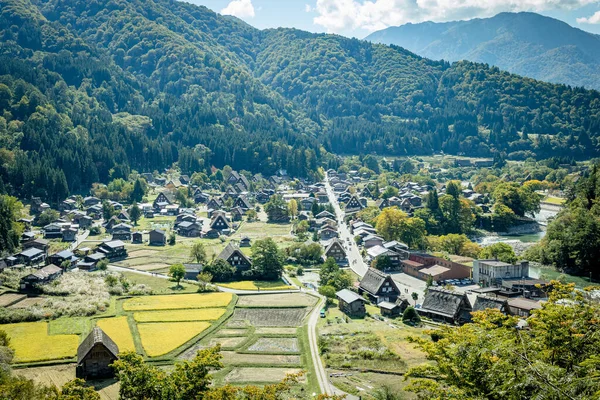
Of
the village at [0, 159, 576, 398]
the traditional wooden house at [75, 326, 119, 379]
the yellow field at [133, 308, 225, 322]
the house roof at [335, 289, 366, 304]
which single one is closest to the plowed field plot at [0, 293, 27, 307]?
the village at [0, 159, 576, 398]

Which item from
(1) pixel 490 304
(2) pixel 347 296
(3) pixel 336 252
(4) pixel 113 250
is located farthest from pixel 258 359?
(4) pixel 113 250

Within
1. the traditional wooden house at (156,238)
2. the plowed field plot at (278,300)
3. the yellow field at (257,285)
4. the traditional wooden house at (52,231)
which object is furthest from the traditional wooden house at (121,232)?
the plowed field plot at (278,300)

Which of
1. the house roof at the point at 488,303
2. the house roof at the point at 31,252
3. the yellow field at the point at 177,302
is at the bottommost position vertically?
the yellow field at the point at 177,302

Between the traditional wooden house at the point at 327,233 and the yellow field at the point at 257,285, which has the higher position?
the traditional wooden house at the point at 327,233

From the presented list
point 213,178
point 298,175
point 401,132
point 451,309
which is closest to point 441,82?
point 401,132

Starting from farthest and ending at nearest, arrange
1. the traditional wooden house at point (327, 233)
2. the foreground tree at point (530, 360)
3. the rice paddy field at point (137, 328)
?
the traditional wooden house at point (327, 233)
the rice paddy field at point (137, 328)
the foreground tree at point (530, 360)

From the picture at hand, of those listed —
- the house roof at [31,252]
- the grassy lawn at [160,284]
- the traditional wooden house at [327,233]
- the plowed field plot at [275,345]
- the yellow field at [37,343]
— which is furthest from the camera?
the traditional wooden house at [327,233]

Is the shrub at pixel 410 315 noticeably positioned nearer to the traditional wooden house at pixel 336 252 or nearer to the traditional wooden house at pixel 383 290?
the traditional wooden house at pixel 383 290

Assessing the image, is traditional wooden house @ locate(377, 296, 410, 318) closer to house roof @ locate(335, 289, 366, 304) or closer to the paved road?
house roof @ locate(335, 289, 366, 304)
